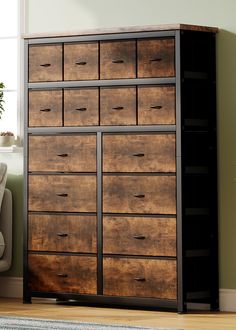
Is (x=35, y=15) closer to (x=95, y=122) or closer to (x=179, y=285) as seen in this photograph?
(x=95, y=122)

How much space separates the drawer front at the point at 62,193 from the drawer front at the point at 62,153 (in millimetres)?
58

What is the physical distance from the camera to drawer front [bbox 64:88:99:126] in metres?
5.15

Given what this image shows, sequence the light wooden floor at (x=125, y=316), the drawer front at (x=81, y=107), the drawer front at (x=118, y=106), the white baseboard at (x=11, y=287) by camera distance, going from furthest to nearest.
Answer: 1. the white baseboard at (x=11, y=287)
2. the drawer front at (x=81, y=107)
3. the drawer front at (x=118, y=106)
4. the light wooden floor at (x=125, y=316)

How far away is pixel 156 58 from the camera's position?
5.00 m

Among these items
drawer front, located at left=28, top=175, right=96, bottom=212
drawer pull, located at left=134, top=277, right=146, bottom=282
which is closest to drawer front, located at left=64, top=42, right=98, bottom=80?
drawer front, located at left=28, top=175, right=96, bottom=212

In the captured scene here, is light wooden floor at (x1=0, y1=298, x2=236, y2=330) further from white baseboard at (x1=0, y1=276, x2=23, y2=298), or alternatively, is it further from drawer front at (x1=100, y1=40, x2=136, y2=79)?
drawer front at (x1=100, y1=40, x2=136, y2=79)

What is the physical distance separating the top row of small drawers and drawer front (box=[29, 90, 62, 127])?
10 centimetres

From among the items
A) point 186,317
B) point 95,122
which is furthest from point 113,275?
point 95,122

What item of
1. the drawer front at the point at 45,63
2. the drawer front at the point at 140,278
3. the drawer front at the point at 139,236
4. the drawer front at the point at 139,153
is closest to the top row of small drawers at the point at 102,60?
the drawer front at the point at 45,63

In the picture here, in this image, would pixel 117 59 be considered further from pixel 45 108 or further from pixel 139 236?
pixel 139 236

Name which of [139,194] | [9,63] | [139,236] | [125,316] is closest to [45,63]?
[9,63]

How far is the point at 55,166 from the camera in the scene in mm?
5254

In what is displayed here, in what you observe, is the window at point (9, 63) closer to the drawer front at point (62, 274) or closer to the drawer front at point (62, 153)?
the drawer front at point (62, 153)

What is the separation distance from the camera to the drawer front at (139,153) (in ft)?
16.2
